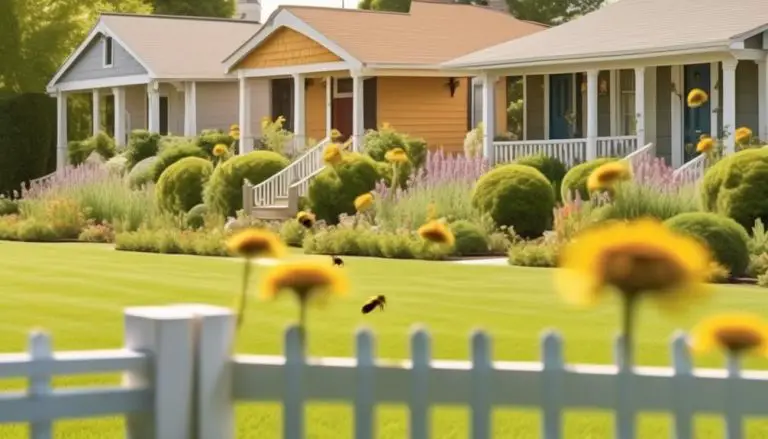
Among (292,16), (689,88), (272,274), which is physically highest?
(292,16)

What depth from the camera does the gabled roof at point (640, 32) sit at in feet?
93.0

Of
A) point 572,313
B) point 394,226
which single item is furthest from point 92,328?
point 394,226

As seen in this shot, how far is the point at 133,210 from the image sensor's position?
99.5ft

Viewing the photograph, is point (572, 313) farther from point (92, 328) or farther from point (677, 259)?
point (677, 259)

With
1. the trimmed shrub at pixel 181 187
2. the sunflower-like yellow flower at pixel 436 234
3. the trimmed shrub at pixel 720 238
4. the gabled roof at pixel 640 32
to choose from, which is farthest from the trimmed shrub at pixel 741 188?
the sunflower-like yellow flower at pixel 436 234

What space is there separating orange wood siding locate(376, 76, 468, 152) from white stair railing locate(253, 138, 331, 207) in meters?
6.04

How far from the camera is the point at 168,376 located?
4.98 metres

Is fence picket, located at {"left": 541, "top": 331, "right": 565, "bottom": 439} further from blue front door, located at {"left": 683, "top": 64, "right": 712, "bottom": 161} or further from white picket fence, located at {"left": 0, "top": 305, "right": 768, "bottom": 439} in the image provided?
blue front door, located at {"left": 683, "top": 64, "right": 712, "bottom": 161}

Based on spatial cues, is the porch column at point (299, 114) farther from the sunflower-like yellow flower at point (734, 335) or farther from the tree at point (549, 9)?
the sunflower-like yellow flower at point (734, 335)

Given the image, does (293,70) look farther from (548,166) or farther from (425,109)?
(548,166)

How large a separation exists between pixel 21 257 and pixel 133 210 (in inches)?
299

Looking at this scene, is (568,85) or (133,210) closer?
(133,210)

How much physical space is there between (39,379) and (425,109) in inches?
1368

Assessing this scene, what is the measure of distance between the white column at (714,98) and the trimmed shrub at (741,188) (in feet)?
26.0
